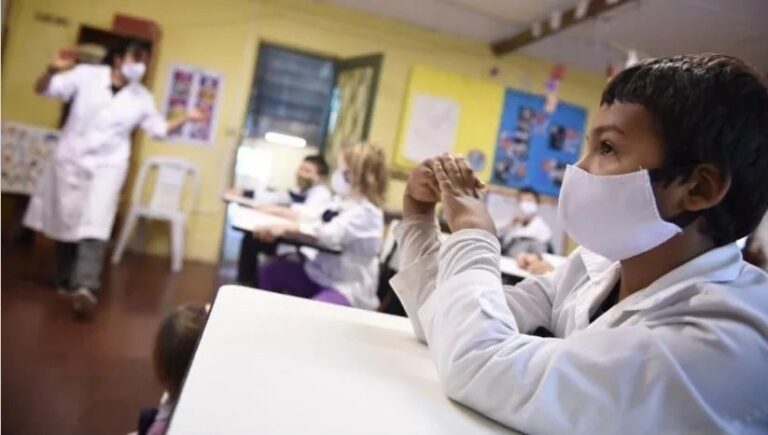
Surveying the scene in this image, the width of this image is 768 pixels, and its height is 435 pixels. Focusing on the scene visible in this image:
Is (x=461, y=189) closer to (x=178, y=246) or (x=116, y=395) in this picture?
(x=116, y=395)

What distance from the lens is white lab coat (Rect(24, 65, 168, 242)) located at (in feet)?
10.9

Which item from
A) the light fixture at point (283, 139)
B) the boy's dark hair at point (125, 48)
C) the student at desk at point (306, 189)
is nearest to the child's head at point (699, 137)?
the student at desk at point (306, 189)

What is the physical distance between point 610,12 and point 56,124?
13.7ft

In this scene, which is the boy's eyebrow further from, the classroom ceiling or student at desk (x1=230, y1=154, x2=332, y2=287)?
the classroom ceiling

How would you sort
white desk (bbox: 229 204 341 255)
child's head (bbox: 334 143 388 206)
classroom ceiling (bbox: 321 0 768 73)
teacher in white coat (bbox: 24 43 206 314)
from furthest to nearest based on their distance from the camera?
classroom ceiling (bbox: 321 0 768 73) < teacher in white coat (bbox: 24 43 206 314) < child's head (bbox: 334 143 388 206) < white desk (bbox: 229 204 341 255)

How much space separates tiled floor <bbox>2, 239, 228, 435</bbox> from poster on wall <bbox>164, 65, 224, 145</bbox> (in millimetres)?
1543

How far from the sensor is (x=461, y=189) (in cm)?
87

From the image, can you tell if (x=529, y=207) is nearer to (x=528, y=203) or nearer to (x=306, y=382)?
(x=528, y=203)

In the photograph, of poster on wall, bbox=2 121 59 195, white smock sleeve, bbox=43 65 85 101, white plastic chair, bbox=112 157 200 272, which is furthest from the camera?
white plastic chair, bbox=112 157 200 272

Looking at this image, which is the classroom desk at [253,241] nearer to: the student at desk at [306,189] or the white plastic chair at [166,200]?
the student at desk at [306,189]

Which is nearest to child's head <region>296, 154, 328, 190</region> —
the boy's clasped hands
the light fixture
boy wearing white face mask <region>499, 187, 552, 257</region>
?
boy wearing white face mask <region>499, 187, 552, 257</region>

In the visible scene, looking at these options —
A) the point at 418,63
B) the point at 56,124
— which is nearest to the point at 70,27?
the point at 56,124

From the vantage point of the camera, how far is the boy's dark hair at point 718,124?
2.13ft

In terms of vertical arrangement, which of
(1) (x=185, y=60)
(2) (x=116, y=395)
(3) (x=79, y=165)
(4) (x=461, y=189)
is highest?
(1) (x=185, y=60)
